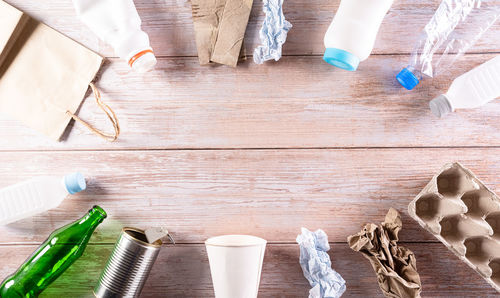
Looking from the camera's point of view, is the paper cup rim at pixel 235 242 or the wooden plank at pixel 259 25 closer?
the paper cup rim at pixel 235 242

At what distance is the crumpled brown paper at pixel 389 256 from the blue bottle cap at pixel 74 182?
0.53 metres

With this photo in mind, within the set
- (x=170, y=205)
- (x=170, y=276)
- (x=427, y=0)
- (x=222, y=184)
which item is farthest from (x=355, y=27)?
(x=170, y=276)

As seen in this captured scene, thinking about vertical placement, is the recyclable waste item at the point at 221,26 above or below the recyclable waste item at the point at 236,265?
above

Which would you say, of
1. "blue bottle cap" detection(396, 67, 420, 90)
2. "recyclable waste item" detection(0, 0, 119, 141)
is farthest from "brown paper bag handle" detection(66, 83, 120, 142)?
"blue bottle cap" detection(396, 67, 420, 90)

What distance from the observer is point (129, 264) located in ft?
2.32

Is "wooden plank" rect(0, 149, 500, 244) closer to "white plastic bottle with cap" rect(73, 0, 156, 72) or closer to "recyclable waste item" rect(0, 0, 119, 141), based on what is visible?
"recyclable waste item" rect(0, 0, 119, 141)

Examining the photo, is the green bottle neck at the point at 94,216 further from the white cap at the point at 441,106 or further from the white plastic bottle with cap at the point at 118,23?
the white cap at the point at 441,106

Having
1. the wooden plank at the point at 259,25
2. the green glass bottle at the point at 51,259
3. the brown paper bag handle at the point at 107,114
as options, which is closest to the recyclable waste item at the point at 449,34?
the wooden plank at the point at 259,25

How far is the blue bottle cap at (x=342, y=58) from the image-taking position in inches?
28.4

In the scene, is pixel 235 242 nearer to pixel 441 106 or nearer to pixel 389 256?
pixel 389 256

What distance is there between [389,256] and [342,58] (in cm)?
38

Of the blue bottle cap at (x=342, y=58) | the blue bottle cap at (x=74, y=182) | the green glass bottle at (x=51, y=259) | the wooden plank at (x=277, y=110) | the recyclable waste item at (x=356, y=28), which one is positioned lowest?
the green glass bottle at (x=51, y=259)

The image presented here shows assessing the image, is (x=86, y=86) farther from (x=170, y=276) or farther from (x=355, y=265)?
(x=355, y=265)

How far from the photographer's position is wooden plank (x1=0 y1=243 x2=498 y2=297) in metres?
0.80
